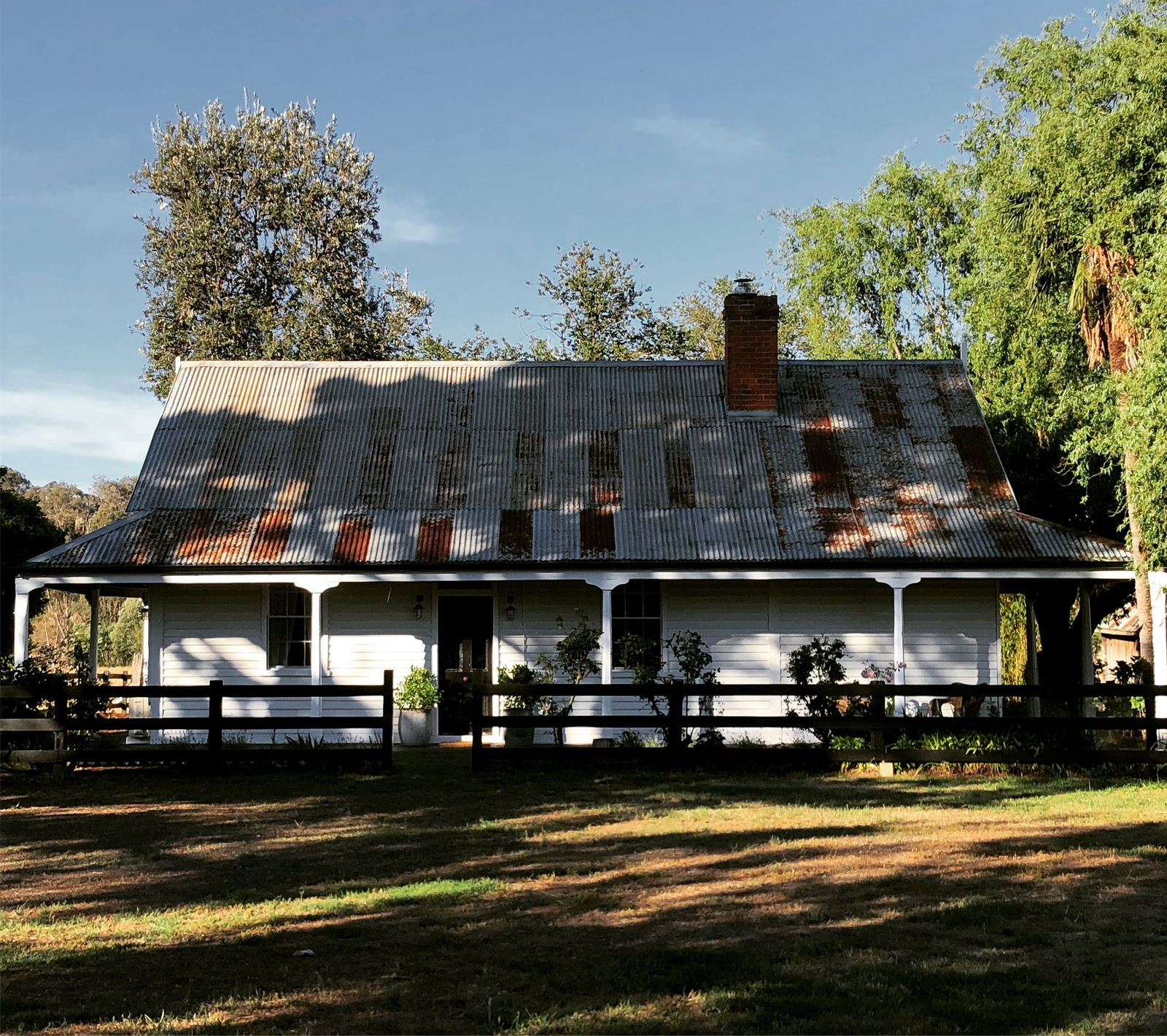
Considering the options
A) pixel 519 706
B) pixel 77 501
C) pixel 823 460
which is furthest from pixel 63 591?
pixel 77 501

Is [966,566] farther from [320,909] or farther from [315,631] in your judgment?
[320,909]

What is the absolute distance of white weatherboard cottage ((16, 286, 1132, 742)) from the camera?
18.6 metres

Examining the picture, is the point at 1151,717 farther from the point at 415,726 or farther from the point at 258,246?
the point at 258,246

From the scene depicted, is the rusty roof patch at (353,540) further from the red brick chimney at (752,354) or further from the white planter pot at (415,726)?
the red brick chimney at (752,354)

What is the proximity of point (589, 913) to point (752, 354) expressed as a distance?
638 inches

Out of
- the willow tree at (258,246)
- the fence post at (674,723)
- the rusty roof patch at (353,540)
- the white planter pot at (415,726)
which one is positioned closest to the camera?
the fence post at (674,723)

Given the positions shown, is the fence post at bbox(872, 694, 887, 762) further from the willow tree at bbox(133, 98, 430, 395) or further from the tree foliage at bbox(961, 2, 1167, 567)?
the willow tree at bbox(133, 98, 430, 395)

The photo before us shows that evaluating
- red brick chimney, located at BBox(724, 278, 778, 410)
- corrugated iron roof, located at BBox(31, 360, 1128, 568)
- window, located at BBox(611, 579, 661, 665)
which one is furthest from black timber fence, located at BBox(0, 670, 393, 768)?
red brick chimney, located at BBox(724, 278, 778, 410)

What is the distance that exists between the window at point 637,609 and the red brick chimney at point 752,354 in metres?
4.16

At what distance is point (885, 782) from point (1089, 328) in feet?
29.1

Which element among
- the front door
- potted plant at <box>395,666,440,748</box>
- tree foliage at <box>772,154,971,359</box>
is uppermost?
tree foliage at <box>772,154,971,359</box>

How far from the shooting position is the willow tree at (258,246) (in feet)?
124

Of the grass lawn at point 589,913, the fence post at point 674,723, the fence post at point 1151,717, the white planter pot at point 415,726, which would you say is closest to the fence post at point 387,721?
the grass lawn at point 589,913

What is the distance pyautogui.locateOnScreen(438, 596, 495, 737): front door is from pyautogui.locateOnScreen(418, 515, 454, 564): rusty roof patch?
4.43 feet
